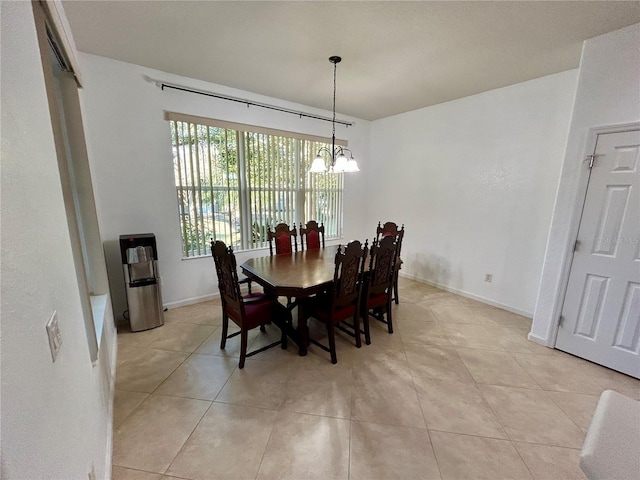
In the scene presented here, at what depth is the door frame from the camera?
217cm

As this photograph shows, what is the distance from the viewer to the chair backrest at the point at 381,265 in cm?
250

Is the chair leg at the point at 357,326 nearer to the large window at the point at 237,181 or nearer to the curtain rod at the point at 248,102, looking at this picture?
the large window at the point at 237,181

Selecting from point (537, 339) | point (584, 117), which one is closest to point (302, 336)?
point (537, 339)

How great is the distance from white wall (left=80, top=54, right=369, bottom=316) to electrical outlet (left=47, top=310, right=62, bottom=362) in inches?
93.9

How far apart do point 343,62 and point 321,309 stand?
238 cm

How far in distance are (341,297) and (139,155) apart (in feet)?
8.65

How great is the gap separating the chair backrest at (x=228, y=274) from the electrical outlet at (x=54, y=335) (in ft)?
3.92

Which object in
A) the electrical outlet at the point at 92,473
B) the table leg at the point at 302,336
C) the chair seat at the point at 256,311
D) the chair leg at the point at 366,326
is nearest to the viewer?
the electrical outlet at the point at 92,473

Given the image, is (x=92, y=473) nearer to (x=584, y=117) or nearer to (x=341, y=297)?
(x=341, y=297)

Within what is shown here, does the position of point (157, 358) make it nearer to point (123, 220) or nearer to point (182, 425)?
point (182, 425)

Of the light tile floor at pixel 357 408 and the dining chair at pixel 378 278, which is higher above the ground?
the dining chair at pixel 378 278

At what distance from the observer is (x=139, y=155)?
2910mm

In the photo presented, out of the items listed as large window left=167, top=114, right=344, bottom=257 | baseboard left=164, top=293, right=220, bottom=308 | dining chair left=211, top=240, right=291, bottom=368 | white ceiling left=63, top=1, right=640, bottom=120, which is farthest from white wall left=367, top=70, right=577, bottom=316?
baseboard left=164, top=293, right=220, bottom=308

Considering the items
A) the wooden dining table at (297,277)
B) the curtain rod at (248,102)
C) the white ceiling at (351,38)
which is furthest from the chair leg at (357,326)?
the curtain rod at (248,102)
